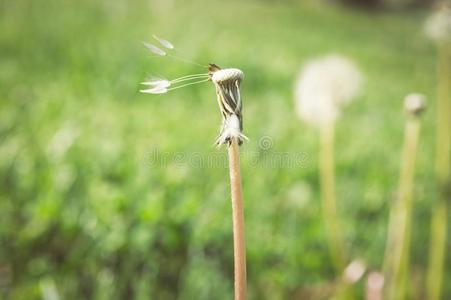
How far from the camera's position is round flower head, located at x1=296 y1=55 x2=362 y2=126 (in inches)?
53.0

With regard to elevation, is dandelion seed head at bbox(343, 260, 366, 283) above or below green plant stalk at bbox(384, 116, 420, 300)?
below

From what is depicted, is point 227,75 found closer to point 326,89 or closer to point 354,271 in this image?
point 354,271

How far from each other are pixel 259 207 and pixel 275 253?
21 cm

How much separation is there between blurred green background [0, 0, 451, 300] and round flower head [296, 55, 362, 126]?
0.31 meters

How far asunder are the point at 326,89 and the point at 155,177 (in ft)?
1.76

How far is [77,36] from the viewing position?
2787 mm

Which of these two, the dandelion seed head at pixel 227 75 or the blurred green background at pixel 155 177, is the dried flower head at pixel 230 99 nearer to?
the dandelion seed head at pixel 227 75

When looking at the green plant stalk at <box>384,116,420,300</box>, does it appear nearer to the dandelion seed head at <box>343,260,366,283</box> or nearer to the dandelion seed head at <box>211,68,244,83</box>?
the dandelion seed head at <box>343,260,366,283</box>

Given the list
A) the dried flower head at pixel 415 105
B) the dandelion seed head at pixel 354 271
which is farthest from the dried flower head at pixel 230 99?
the dandelion seed head at pixel 354 271

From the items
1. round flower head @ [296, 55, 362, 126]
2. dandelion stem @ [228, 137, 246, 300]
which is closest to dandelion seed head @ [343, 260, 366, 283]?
round flower head @ [296, 55, 362, 126]

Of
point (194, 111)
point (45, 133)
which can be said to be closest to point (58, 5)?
point (194, 111)

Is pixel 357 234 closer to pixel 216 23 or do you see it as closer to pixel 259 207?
pixel 259 207

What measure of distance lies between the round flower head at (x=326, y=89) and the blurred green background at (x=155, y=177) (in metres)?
0.31

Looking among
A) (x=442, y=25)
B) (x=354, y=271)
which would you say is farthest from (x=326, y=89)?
(x=354, y=271)
